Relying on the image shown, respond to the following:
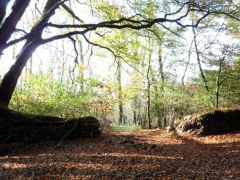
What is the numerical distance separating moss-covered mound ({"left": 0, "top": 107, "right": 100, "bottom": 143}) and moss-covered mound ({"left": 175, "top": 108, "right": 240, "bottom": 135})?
4259 millimetres

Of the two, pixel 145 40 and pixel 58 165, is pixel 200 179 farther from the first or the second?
pixel 145 40

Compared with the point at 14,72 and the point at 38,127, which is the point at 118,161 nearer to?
the point at 38,127

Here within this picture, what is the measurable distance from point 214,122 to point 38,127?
6.89m

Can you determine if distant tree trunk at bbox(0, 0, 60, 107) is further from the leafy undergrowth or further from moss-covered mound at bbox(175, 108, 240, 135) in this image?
moss-covered mound at bbox(175, 108, 240, 135)

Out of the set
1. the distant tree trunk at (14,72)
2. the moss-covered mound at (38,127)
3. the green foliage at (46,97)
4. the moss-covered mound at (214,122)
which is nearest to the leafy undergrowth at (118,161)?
the moss-covered mound at (38,127)

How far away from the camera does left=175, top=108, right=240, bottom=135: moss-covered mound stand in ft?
30.0

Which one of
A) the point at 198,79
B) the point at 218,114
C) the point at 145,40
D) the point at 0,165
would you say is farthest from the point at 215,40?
the point at 0,165

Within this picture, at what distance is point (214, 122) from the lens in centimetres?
921

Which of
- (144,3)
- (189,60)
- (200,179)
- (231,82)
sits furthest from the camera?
(189,60)

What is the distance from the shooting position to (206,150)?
22.0 ft

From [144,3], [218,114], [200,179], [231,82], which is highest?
[144,3]

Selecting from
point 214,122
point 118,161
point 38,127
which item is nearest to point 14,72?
point 38,127

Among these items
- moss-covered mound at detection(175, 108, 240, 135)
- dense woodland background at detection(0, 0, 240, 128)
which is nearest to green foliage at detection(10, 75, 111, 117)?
dense woodland background at detection(0, 0, 240, 128)

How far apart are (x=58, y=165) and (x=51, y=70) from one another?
6814 millimetres
